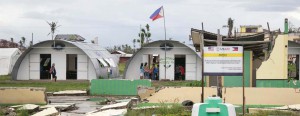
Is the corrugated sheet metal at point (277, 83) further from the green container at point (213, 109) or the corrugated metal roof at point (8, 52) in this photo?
the corrugated metal roof at point (8, 52)

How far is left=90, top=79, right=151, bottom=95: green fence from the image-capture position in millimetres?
20438

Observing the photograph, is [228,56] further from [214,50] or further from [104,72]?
[104,72]

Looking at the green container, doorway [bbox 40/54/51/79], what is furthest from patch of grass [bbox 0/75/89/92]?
the green container

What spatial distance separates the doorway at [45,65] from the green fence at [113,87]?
40.0ft

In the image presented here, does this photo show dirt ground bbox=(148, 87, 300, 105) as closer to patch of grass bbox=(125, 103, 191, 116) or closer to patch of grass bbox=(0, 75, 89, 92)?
patch of grass bbox=(125, 103, 191, 116)

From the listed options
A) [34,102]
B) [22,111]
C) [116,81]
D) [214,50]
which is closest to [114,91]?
[116,81]

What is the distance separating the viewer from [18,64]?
31797 mm

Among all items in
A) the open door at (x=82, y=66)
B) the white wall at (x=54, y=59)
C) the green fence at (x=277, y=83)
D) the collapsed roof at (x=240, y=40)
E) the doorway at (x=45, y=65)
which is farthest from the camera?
the doorway at (x=45, y=65)

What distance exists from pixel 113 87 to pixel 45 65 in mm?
13438

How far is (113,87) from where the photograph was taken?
2073 centimetres

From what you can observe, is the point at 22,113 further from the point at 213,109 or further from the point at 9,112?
the point at 213,109

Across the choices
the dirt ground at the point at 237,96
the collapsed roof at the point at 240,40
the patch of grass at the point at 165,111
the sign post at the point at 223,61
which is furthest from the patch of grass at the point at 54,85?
the sign post at the point at 223,61

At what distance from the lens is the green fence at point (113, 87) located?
20.4 meters

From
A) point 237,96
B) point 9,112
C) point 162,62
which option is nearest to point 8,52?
point 162,62
